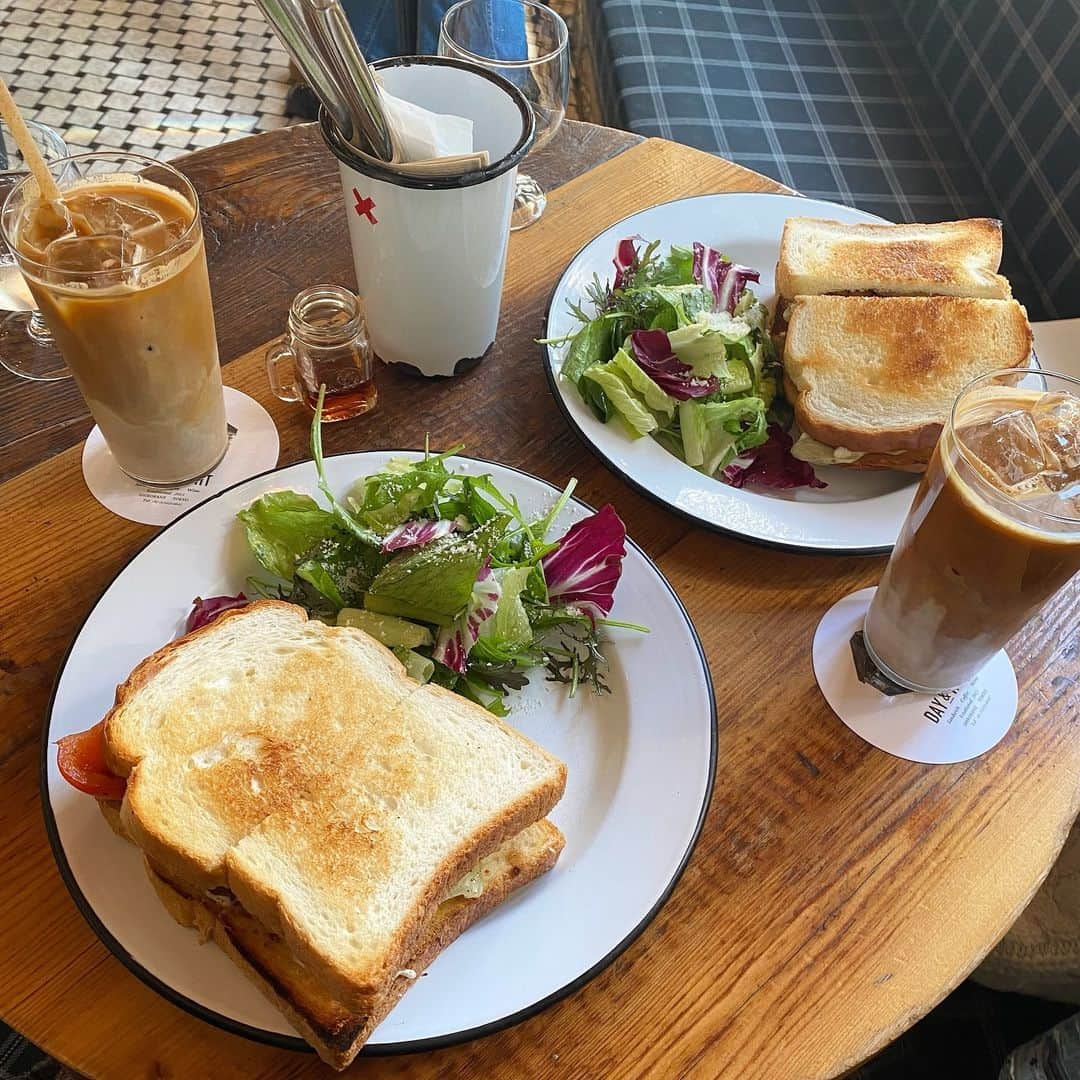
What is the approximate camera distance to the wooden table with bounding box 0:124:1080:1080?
0.87m

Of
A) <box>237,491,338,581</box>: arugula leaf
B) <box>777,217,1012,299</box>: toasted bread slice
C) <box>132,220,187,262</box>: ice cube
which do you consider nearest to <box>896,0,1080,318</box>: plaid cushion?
<box>777,217,1012,299</box>: toasted bread slice

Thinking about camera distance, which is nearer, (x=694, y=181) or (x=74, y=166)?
(x=74, y=166)

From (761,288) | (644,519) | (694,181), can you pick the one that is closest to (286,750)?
(644,519)

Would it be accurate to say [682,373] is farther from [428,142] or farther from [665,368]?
[428,142]

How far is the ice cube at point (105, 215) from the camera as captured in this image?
3.36 feet

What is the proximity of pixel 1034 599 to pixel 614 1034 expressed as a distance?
59 centimetres

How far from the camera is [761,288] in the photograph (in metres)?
1.62

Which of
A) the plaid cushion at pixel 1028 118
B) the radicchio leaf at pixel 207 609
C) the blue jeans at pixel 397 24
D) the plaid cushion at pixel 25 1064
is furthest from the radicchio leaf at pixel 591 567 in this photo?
the blue jeans at pixel 397 24

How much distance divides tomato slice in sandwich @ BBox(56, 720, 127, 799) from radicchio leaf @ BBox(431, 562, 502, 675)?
0.35 meters

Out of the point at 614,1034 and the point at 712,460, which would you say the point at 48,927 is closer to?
the point at 614,1034

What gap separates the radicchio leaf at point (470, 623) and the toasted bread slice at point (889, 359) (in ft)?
1.90

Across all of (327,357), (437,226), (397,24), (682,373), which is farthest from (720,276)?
(397,24)

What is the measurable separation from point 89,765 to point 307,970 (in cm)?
30

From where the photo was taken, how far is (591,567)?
1122 mm
